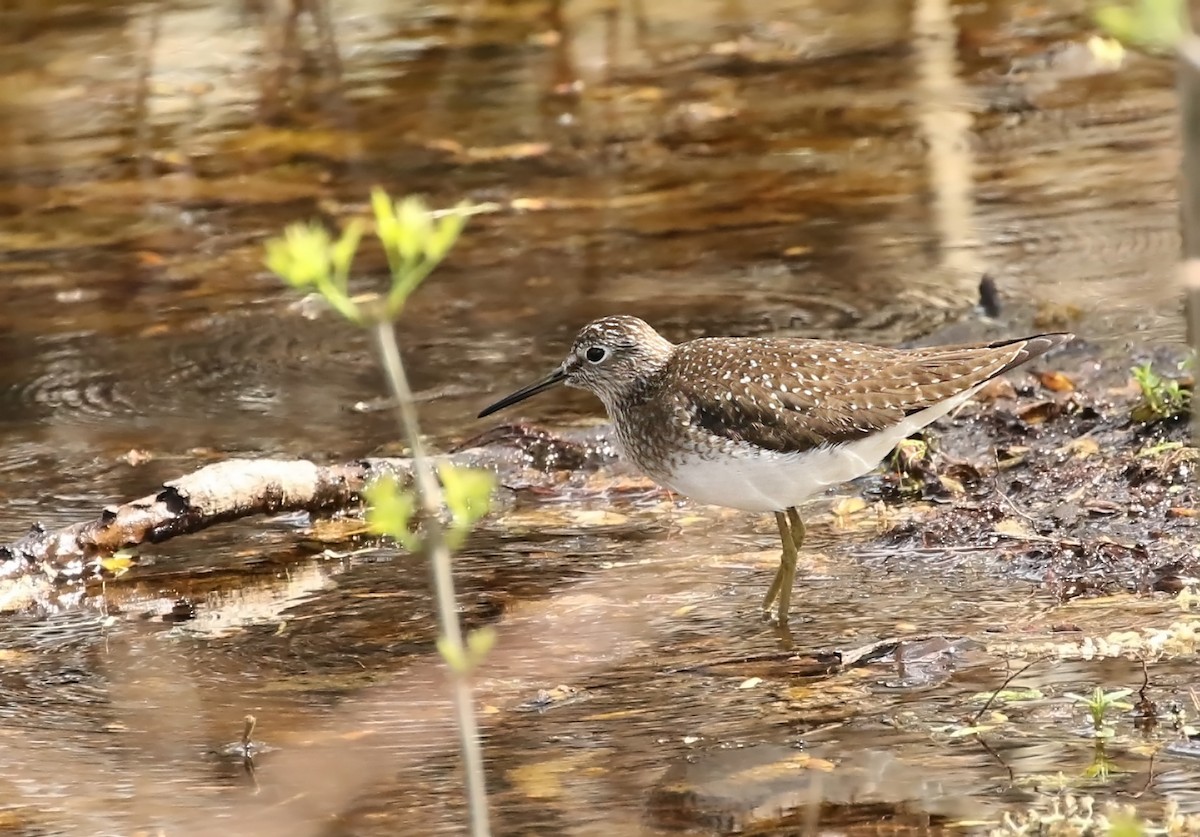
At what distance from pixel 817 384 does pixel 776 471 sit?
1.19 ft

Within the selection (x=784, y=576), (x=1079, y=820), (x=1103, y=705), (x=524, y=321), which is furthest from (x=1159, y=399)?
(x=524, y=321)

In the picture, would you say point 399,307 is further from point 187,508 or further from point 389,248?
point 187,508

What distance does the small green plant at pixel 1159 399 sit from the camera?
6.67 meters

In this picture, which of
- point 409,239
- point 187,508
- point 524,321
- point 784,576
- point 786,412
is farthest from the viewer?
point 524,321

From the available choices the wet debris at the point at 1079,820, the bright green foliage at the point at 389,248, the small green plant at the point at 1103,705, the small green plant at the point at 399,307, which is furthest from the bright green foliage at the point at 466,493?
the small green plant at the point at 1103,705

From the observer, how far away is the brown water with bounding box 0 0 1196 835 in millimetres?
4723

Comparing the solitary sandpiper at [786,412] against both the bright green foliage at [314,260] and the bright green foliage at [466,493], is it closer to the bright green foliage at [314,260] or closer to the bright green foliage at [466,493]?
the bright green foliage at [466,493]

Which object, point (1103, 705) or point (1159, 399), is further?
point (1159, 399)

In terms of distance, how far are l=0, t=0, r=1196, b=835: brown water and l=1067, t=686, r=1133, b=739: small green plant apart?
0.19ft

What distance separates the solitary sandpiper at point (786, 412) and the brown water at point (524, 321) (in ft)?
1.17

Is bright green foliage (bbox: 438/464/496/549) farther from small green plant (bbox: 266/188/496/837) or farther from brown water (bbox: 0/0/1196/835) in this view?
brown water (bbox: 0/0/1196/835)

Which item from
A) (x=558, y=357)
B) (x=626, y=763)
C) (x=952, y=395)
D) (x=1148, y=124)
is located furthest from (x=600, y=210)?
(x=626, y=763)

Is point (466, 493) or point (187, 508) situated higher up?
point (466, 493)

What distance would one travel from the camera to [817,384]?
599 centimetres
